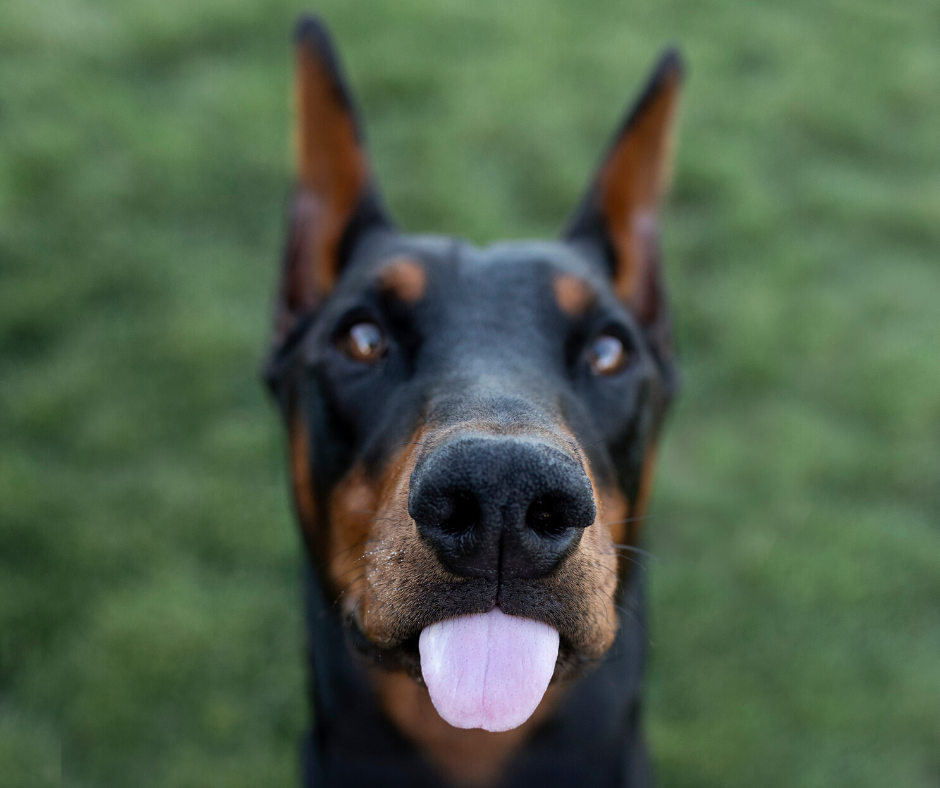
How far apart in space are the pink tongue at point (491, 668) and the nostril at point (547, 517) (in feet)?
0.64

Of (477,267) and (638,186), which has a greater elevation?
(638,186)

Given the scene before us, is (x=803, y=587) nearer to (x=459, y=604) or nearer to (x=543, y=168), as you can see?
(x=459, y=604)

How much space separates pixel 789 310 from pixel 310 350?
3258 mm

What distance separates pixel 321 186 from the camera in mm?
A: 2562

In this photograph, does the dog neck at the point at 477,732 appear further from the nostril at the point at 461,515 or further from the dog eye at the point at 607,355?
the nostril at the point at 461,515

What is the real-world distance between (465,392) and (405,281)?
50cm

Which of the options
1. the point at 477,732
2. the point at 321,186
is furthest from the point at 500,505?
the point at 321,186

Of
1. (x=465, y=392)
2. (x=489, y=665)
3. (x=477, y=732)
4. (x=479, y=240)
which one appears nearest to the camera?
(x=489, y=665)

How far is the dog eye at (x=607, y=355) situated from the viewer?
219 centimetres

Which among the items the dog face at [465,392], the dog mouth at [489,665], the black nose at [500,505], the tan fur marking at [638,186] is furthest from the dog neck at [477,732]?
the tan fur marking at [638,186]

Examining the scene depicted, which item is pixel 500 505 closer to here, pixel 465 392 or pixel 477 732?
pixel 465 392

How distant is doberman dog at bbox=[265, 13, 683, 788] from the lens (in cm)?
152

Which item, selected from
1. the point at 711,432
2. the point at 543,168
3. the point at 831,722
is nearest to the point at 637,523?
the point at 831,722

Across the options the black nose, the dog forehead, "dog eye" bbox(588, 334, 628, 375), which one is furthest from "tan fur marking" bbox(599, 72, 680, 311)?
the black nose
